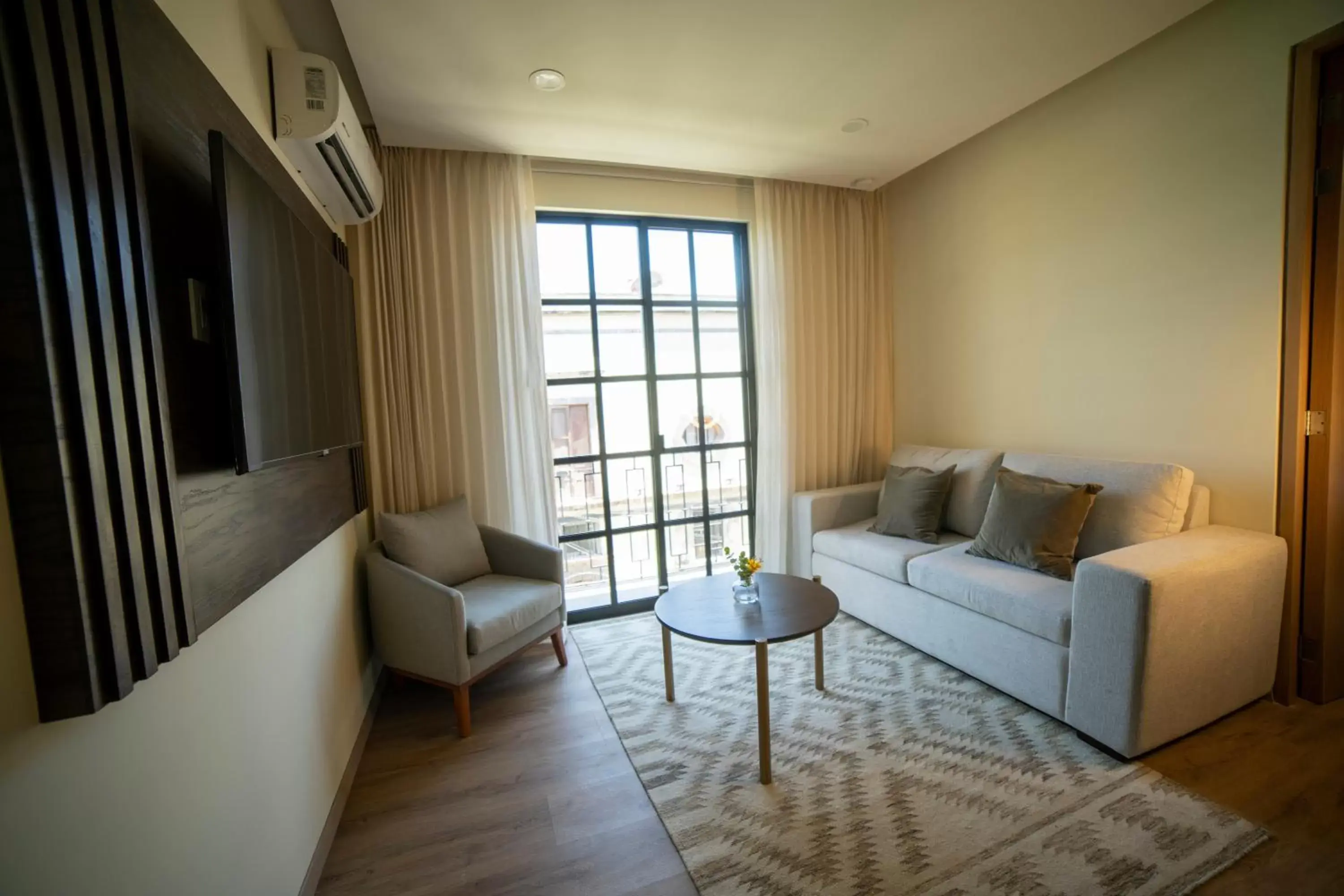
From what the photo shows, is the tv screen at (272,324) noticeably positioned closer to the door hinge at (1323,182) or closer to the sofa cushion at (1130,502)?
the sofa cushion at (1130,502)

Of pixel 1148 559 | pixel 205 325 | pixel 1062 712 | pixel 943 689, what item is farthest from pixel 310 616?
pixel 1148 559

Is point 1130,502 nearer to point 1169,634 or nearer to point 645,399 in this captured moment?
point 1169,634

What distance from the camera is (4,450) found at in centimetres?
72

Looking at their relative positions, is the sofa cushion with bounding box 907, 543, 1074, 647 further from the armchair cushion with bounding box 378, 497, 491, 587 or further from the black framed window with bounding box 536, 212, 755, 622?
the armchair cushion with bounding box 378, 497, 491, 587

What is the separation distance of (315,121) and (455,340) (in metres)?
1.32

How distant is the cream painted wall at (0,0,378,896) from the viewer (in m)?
0.72

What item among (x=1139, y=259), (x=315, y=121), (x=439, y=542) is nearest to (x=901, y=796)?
(x=439, y=542)

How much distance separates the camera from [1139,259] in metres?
2.56

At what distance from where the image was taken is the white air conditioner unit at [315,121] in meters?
1.77

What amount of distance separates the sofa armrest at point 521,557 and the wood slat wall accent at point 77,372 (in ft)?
6.34

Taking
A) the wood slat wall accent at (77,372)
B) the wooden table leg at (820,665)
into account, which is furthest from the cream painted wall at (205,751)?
the wooden table leg at (820,665)

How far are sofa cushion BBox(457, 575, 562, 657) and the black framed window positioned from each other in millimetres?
614

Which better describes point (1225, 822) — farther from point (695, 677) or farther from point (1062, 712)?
point (695, 677)

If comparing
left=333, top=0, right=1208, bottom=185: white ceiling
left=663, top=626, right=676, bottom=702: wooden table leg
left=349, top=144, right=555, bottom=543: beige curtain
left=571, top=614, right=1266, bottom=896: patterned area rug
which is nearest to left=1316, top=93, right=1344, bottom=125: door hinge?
A: left=333, top=0, right=1208, bottom=185: white ceiling
